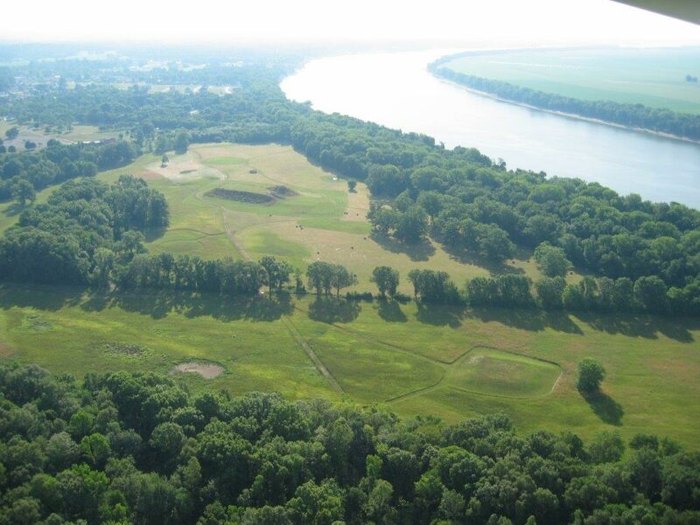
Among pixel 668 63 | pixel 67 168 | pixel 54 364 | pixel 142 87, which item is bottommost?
pixel 54 364

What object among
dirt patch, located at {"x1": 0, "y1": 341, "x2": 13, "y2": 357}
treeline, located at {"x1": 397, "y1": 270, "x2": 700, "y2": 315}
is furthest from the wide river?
dirt patch, located at {"x1": 0, "y1": 341, "x2": 13, "y2": 357}

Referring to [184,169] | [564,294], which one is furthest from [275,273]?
[184,169]

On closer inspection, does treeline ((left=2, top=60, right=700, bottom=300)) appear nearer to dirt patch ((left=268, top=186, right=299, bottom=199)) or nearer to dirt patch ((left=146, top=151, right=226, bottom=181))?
dirt patch ((left=146, top=151, right=226, bottom=181))

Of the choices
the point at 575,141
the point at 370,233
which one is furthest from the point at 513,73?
the point at 370,233

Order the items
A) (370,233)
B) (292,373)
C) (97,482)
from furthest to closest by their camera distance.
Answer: (370,233)
(292,373)
(97,482)

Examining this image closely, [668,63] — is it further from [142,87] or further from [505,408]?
[505,408]

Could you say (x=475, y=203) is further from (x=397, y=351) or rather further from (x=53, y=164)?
(x=53, y=164)

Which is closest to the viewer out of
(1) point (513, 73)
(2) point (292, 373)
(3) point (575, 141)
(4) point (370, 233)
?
(2) point (292, 373)

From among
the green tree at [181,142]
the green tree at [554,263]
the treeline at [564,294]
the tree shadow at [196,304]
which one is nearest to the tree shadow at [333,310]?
the tree shadow at [196,304]
